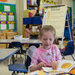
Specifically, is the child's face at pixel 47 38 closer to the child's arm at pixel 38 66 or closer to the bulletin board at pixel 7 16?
the child's arm at pixel 38 66

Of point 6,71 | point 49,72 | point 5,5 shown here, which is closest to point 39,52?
point 49,72

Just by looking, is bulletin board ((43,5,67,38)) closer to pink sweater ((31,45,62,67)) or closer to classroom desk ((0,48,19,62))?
classroom desk ((0,48,19,62))

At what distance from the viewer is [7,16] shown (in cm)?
781

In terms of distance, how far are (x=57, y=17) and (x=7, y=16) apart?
3415mm

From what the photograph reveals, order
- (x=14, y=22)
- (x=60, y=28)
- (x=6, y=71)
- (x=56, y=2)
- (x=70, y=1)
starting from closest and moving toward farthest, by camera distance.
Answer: (x=6, y=71) → (x=60, y=28) → (x=14, y=22) → (x=56, y=2) → (x=70, y=1)

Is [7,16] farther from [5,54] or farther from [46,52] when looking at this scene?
[46,52]

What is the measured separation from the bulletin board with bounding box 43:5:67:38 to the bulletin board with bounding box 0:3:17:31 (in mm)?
2932

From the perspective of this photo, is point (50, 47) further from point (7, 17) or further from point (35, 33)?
point (7, 17)

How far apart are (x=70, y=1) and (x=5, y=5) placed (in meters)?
5.65

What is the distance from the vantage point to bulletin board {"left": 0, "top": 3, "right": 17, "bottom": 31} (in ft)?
24.9

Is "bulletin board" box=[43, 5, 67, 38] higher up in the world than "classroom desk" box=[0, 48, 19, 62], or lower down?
higher up

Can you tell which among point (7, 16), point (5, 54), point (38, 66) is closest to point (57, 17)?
point (5, 54)

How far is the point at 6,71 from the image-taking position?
430 cm

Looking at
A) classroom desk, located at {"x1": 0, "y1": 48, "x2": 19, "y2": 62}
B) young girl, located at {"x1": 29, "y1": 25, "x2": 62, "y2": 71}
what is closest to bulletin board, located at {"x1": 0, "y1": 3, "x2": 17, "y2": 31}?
classroom desk, located at {"x1": 0, "y1": 48, "x2": 19, "y2": 62}
